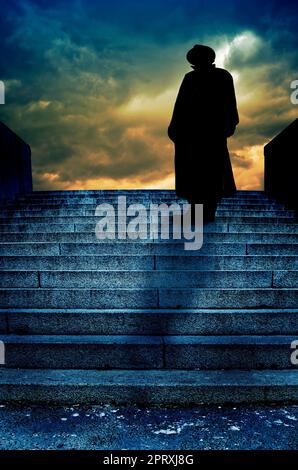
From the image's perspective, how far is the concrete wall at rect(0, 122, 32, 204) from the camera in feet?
24.5

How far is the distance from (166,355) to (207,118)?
318 cm

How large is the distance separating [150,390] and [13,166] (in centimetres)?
698

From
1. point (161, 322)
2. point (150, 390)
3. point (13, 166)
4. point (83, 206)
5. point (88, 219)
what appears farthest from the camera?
point (13, 166)

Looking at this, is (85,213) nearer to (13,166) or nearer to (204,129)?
(204,129)

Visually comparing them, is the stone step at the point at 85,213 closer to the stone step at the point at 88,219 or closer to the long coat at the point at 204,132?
the stone step at the point at 88,219

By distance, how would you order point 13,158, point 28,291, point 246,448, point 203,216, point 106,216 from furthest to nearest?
point 13,158 < point 106,216 < point 203,216 < point 28,291 < point 246,448

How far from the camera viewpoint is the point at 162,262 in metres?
4.07

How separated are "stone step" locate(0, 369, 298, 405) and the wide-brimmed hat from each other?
155 inches

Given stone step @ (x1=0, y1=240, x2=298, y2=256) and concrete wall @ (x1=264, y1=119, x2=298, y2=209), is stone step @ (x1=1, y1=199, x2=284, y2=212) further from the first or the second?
stone step @ (x1=0, y1=240, x2=298, y2=256)

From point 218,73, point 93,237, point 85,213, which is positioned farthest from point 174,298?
point 85,213

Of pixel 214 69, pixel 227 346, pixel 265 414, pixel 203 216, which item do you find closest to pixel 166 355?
pixel 227 346

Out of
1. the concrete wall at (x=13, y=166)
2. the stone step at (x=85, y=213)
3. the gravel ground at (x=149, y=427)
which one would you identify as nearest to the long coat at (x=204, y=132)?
the stone step at (x=85, y=213)

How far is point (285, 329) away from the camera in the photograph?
331 cm
